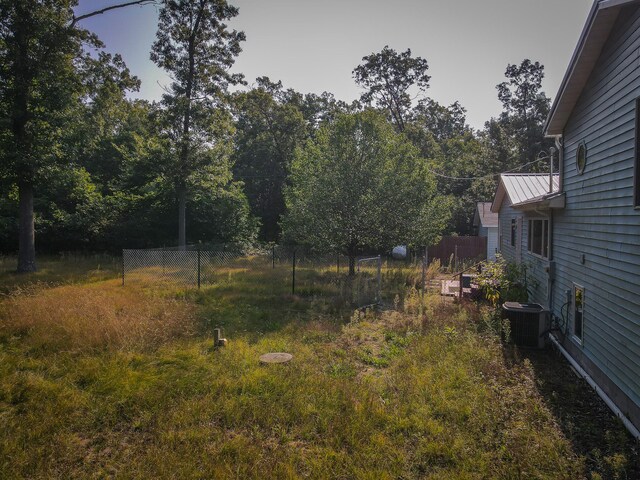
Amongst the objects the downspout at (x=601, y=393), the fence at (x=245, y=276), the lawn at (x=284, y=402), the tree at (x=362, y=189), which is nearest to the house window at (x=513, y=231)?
the tree at (x=362, y=189)

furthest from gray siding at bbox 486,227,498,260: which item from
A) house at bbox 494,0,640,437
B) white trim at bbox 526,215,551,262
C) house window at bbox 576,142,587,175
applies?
house window at bbox 576,142,587,175

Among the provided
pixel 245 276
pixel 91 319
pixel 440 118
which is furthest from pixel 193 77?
pixel 440 118

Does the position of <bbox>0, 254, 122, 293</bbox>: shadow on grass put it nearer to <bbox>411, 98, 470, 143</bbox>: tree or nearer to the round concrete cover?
the round concrete cover

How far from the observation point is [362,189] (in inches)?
615

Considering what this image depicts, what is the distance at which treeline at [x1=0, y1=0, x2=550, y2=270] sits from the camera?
45.6 feet

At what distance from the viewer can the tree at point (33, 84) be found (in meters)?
13.4

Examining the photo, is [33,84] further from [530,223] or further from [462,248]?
[462,248]

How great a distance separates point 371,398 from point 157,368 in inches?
138

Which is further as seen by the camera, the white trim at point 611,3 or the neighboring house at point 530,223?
the neighboring house at point 530,223

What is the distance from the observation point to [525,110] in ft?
107

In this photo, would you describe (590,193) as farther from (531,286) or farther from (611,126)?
(531,286)

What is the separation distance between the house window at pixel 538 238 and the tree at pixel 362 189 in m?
5.63

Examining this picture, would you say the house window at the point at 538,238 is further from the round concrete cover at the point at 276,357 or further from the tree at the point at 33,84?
the tree at the point at 33,84

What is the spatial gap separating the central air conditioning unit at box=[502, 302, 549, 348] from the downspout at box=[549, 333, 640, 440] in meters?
0.36
